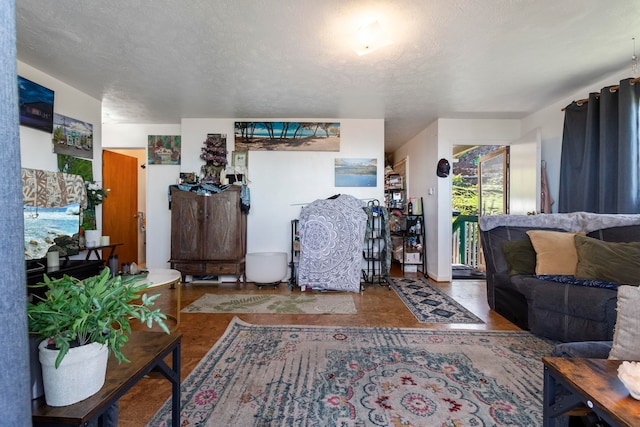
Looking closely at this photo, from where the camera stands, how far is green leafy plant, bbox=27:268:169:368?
0.69m

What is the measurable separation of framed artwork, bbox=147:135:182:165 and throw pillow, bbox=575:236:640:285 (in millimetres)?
4990

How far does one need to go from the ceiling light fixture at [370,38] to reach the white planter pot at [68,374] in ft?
7.47

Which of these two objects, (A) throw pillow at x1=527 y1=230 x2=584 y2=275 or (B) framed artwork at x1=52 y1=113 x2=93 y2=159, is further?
(B) framed artwork at x1=52 y1=113 x2=93 y2=159

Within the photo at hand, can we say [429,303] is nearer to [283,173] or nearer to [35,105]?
[283,173]

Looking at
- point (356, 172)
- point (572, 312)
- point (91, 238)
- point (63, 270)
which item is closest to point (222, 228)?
point (91, 238)

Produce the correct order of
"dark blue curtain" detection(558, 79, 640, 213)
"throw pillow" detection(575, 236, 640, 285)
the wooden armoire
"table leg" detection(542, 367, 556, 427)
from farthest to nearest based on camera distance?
the wooden armoire → "dark blue curtain" detection(558, 79, 640, 213) → "throw pillow" detection(575, 236, 640, 285) → "table leg" detection(542, 367, 556, 427)

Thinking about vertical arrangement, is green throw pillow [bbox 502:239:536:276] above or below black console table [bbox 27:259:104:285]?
above

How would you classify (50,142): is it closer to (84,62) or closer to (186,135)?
(84,62)

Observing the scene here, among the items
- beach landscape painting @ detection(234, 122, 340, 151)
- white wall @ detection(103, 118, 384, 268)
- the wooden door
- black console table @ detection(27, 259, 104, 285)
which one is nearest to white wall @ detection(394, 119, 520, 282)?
white wall @ detection(103, 118, 384, 268)

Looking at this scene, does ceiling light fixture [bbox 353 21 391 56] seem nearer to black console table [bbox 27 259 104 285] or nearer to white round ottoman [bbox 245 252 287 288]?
white round ottoman [bbox 245 252 287 288]

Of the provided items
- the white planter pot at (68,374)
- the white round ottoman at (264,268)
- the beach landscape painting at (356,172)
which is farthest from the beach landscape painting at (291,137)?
the white planter pot at (68,374)

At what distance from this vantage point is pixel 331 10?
192 cm

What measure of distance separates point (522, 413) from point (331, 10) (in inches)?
103

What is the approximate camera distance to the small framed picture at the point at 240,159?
4270mm
